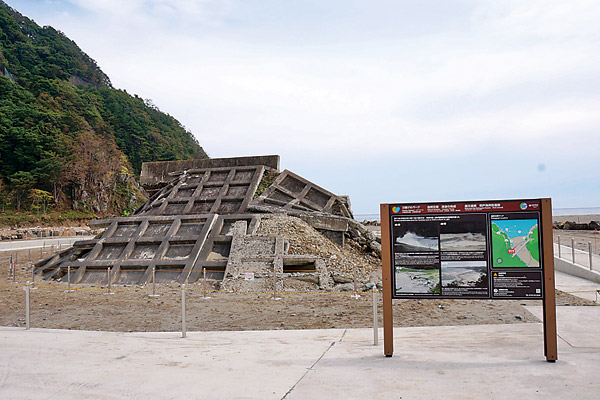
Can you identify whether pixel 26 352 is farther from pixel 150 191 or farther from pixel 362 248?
pixel 150 191

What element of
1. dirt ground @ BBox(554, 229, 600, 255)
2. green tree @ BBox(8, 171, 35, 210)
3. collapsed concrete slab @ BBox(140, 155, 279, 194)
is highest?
green tree @ BBox(8, 171, 35, 210)

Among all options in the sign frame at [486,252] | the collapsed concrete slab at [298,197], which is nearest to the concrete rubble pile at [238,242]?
the collapsed concrete slab at [298,197]

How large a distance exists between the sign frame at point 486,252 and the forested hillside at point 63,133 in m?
57.0

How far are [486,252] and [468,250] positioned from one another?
0.23m

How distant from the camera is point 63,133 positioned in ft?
211

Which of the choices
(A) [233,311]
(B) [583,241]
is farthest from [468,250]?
(B) [583,241]

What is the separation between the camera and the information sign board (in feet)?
19.2

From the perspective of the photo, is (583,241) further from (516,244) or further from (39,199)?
(39,199)

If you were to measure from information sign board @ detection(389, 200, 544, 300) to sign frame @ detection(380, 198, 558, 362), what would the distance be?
1 centimetres

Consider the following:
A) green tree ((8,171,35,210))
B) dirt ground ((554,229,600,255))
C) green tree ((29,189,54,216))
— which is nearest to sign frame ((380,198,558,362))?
dirt ground ((554,229,600,255))

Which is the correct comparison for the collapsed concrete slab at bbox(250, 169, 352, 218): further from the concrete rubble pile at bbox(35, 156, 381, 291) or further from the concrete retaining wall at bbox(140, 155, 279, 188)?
the concrete retaining wall at bbox(140, 155, 279, 188)

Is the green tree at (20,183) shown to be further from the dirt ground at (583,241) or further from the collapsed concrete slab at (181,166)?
the dirt ground at (583,241)

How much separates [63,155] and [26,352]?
6051 centimetres

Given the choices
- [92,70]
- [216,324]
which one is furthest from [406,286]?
[92,70]
